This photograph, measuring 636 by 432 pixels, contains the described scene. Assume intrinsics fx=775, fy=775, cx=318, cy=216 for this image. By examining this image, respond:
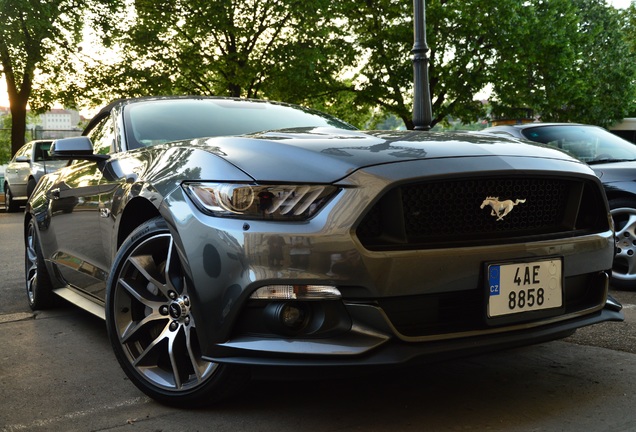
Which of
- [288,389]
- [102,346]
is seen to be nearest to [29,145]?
[102,346]

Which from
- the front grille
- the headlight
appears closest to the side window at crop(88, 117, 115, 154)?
the headlight

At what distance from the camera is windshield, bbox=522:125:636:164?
680 centimetres

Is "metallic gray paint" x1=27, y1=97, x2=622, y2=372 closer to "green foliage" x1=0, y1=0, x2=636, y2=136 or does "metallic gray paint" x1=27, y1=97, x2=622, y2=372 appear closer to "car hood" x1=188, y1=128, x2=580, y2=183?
"car hood" x1=188, y1=128, x2=580, y2=183

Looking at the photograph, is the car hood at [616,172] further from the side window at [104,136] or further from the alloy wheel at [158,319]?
the alloy wheel at [158,319]

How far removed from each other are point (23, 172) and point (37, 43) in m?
6.57

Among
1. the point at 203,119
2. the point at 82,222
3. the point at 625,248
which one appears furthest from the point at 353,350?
the point at 625,248

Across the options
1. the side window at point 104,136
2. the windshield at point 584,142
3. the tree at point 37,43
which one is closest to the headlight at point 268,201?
the side window at point 104,136

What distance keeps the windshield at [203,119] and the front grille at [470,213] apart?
62.1 inches

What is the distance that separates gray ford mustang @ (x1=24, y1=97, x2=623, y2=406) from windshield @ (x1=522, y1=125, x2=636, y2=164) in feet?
12.2

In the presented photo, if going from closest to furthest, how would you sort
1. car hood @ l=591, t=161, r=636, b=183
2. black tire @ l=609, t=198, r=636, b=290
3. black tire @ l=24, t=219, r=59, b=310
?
black tire @ l=24, t=219, r=59, b=310
black tire @ l=609, t=198, r=636, b=290
car hood @ l=591, t=161, r=636, b=183

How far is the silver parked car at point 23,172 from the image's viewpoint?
1853 cm

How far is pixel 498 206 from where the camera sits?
9.75 ft

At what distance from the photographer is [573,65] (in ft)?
102

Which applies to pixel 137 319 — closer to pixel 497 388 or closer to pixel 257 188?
pixel 257 188
